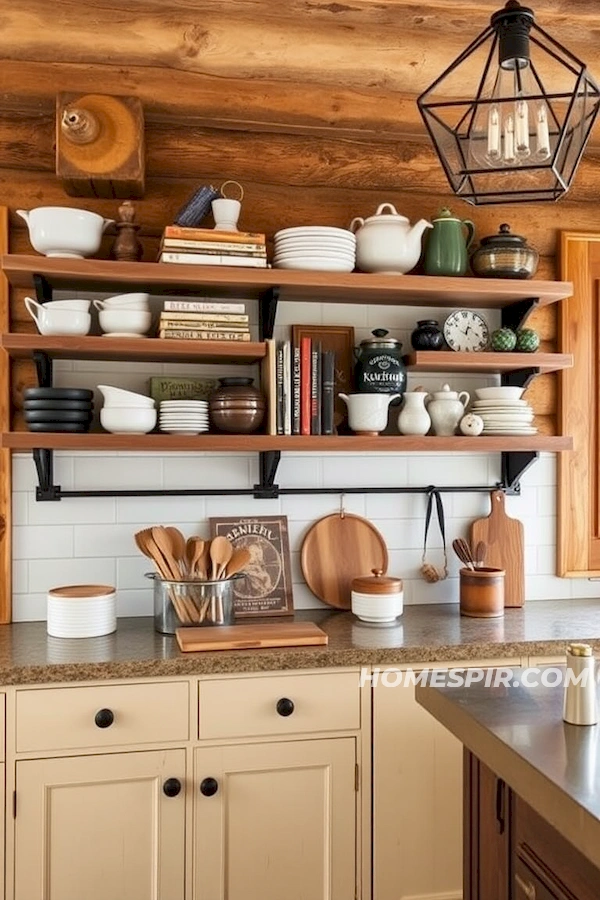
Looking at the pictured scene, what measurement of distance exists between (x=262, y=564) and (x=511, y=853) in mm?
1353

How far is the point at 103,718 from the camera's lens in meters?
2.15

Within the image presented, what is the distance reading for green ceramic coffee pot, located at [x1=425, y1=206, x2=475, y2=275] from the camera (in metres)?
2.76

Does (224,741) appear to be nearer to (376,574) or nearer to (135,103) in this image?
(376,574)

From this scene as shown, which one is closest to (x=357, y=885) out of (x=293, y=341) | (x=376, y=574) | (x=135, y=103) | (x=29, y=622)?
(x=376, y=574)

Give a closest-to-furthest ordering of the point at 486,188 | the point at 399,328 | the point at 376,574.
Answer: the point at 486,188
the point at 376,574
the point at 399,328

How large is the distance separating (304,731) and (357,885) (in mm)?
453

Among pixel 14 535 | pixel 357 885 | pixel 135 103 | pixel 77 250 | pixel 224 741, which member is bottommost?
pixel 357 885

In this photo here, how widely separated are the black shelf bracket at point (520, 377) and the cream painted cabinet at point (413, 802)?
101cm

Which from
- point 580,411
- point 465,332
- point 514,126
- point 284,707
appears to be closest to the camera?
point 514,126

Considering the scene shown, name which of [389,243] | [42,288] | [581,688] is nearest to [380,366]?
[389,243]

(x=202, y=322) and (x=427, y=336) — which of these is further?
(x=427, y=336)

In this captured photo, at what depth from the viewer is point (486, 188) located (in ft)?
4.12

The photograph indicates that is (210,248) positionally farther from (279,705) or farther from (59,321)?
(279,705)

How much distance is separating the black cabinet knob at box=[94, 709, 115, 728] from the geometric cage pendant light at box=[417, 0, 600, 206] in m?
1.55
